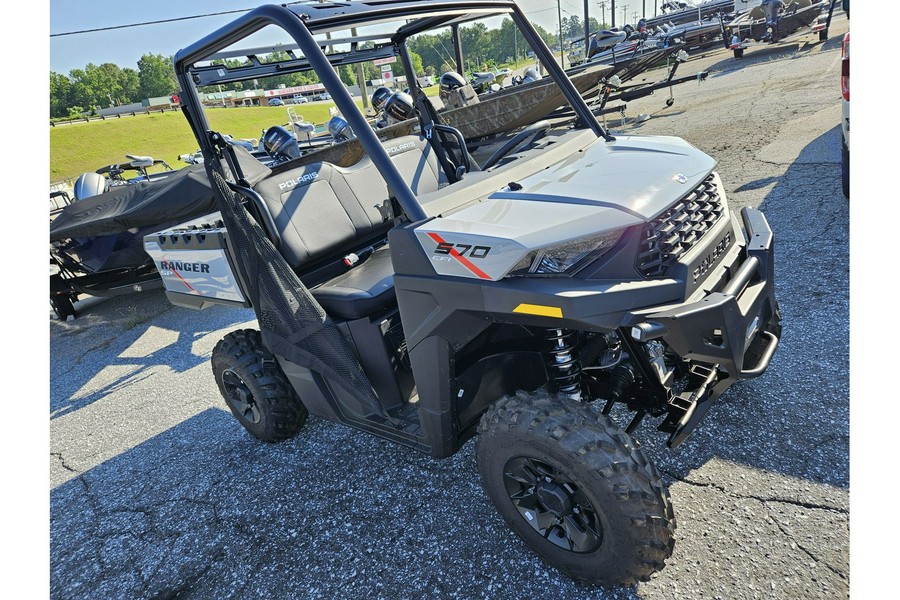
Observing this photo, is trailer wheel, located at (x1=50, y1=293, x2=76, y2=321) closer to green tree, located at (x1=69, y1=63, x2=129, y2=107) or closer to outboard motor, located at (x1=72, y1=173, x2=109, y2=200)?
outboard motor, located at (x1=72, y1=173, x2=109, y2=200)

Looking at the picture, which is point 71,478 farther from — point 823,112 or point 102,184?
point 823,112

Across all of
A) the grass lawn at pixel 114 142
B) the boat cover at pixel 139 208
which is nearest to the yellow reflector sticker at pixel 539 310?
the boat cover at pixel 139 208

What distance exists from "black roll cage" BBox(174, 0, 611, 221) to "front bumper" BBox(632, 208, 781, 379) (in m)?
0.90

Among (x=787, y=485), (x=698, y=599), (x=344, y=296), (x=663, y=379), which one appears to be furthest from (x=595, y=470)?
(x=344, y=296)

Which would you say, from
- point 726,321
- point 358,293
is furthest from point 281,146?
point 726,321

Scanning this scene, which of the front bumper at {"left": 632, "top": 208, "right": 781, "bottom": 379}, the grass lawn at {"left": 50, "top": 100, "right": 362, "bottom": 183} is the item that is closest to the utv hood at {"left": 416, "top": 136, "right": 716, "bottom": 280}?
the front bumper at {"left": 632, "top": 208, "right": 781, "bottom": 379}

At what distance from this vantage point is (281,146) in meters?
5.48

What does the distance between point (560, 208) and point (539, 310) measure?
1.21ft

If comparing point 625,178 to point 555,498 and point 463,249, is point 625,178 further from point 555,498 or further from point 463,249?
point 555,498

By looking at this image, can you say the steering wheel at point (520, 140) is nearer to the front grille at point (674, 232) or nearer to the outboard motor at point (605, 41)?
the front grille at point (674, 232)

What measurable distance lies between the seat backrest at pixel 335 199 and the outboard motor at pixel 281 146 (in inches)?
87.5

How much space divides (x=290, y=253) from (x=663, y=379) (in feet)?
6.18

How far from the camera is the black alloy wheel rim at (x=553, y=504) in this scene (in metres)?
2.01

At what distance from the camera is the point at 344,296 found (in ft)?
8.61
